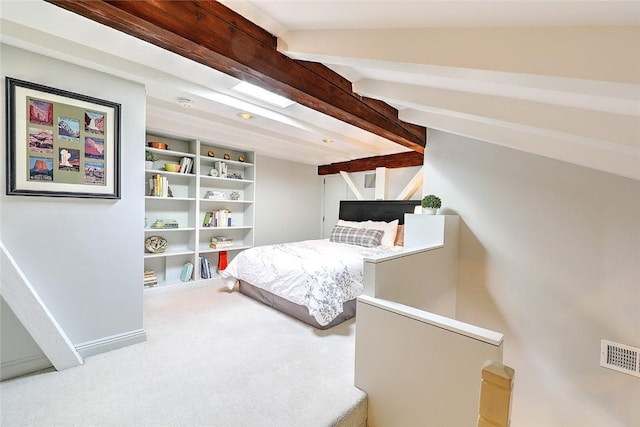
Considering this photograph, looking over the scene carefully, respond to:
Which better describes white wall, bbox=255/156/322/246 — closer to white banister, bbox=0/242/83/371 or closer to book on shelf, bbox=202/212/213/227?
book on shelf, bbox=202/212/213/227

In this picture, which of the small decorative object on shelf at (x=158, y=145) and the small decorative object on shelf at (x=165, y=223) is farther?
the small decorative object on shelf at (x=165, y=223)

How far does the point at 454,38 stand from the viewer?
104cm

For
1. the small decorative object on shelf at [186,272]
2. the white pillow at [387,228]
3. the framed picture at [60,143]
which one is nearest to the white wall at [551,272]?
the white pillow at [387,228]

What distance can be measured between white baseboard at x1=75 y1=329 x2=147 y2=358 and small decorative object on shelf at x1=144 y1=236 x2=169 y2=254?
1.47 m

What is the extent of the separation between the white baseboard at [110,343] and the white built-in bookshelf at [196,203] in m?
1.32

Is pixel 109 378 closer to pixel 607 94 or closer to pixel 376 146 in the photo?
pixel 607 94

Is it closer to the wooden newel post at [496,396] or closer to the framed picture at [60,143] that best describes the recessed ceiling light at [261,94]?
the framed picture at [60,143]

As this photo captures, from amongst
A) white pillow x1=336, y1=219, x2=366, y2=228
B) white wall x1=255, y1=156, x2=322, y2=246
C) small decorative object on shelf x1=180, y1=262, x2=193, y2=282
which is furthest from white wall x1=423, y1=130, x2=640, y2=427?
small decorative object on shelf x1=180, y1=262, x2=193, y2=282

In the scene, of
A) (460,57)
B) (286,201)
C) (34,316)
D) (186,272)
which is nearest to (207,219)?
(186,272)

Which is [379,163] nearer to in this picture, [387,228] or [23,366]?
[387,228]

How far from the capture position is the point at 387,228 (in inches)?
149

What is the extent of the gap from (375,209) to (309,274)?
Result: 225 cm

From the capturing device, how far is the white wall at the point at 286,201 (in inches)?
183

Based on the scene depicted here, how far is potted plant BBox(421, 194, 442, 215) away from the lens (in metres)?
2.76
